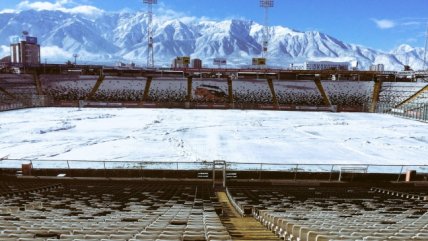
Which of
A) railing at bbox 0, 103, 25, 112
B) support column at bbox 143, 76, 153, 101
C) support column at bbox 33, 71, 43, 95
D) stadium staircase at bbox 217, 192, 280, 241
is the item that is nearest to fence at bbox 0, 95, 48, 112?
railing at bbox 0, 103, 25, 112

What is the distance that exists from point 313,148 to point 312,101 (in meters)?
36.5

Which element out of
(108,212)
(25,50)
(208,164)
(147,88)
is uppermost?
(25,50)

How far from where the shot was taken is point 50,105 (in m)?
57.7

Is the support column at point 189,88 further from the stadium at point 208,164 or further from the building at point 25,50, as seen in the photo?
the building at point 25,50

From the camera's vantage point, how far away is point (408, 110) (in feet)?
172

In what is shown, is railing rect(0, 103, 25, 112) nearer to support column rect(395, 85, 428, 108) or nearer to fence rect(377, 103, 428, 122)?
fence rect(377, 103, 428, 122)

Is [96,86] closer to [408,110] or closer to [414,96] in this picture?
[408,110]

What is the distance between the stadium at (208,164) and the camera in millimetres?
7582

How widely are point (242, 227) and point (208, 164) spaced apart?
10.1 metres

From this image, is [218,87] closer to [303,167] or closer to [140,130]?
[140,130]

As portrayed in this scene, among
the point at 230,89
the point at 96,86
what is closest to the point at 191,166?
the point at 230,89

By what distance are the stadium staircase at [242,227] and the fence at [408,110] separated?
43416 millimetres

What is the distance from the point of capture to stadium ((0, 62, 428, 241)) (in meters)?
7.58

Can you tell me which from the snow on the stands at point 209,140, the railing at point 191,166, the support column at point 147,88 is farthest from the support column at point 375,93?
the railing at point 191,166
